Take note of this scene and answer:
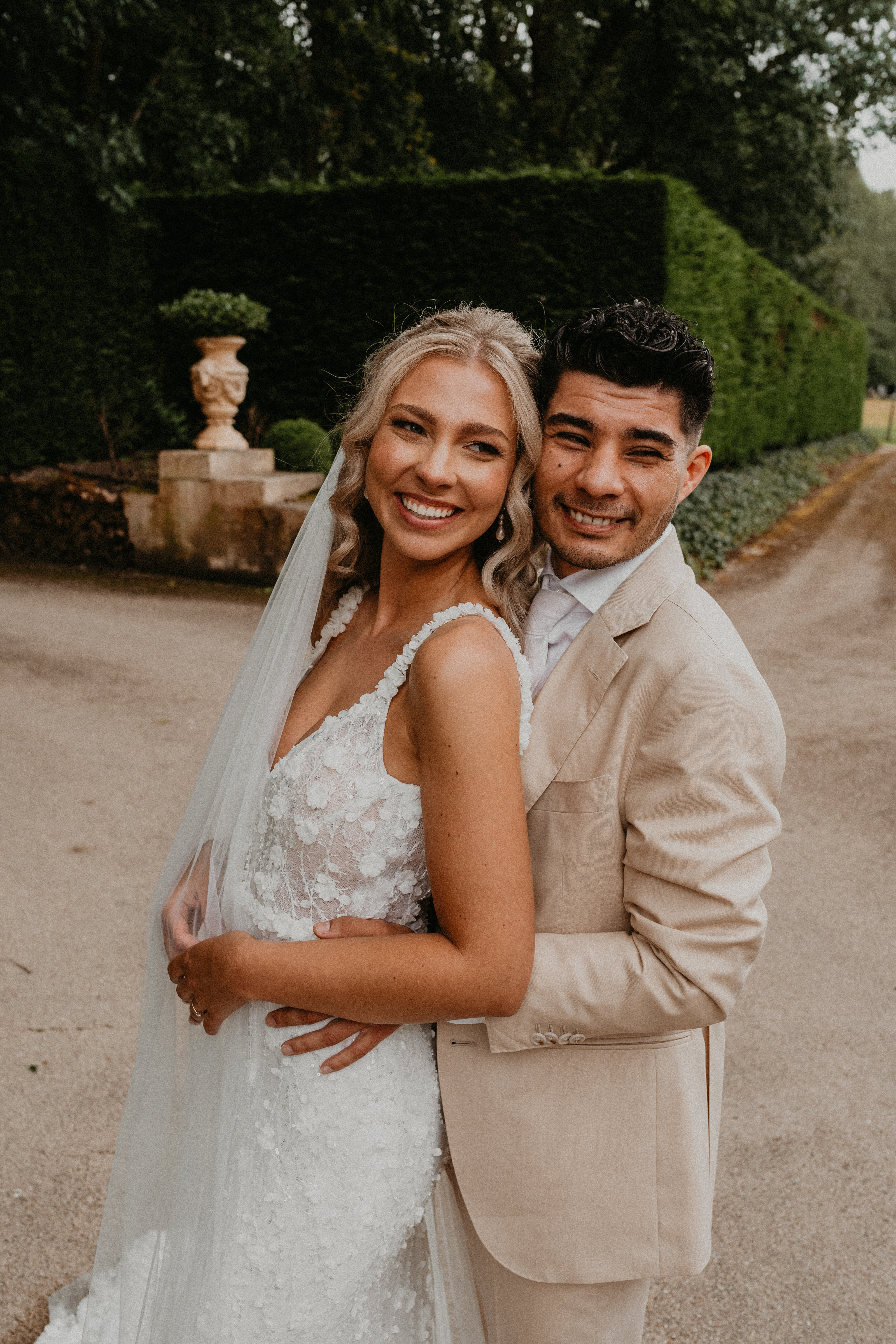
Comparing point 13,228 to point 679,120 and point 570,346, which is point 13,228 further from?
point 679,120

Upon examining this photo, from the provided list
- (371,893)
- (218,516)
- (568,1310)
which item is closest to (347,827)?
(371,893)

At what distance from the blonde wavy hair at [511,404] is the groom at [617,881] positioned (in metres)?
0.03

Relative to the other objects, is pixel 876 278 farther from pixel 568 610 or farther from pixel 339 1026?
pixel 339 1026

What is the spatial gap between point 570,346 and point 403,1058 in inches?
46.4

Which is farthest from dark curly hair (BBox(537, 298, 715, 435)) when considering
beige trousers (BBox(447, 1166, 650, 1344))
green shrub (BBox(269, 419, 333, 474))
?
green shrub (BBox(269, 419, 333, 474))

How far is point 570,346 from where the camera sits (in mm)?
1628

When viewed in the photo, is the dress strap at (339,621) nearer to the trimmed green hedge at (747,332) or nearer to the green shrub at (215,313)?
the trimmed green hedge at (747,332)

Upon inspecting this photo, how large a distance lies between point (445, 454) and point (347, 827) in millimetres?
608

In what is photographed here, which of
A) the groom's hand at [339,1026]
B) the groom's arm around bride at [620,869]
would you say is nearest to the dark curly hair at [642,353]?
the groom's arm around bride at [620,869]

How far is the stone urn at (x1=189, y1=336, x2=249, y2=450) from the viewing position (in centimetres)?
1014

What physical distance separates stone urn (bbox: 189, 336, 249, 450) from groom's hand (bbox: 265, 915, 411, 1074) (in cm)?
911

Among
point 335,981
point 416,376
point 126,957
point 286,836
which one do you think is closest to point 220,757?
point 286,836

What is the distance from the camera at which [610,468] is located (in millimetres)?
1600

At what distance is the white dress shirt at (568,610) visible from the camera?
1626 mm
